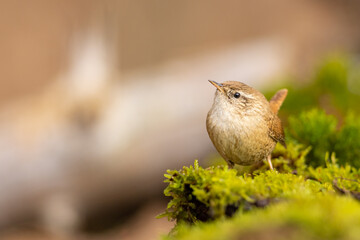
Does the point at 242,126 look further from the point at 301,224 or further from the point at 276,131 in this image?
the point at 301,224

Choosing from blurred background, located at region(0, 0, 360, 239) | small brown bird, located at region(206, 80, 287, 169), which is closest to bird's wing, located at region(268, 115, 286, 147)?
small brown bird, located at region(206, 80, 287, 169)

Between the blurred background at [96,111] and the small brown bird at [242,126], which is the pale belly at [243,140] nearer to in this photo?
the small brown bird at [242,126]

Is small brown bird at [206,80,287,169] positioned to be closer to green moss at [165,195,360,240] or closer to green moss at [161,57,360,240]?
green moss at [161,57,360,240]

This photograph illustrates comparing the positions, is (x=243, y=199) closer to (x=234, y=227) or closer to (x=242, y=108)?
(x=234, y=227)

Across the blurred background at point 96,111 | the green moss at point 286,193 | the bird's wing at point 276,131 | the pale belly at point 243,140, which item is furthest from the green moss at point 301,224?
the blurred background at point 96,111

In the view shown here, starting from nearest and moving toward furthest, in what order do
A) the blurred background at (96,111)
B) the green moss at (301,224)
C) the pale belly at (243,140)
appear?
the green moss at (301,224), the pale belly at (243,140), the blurred background at (96,111)

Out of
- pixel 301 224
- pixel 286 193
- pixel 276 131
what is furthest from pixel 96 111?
pixel 301 224
